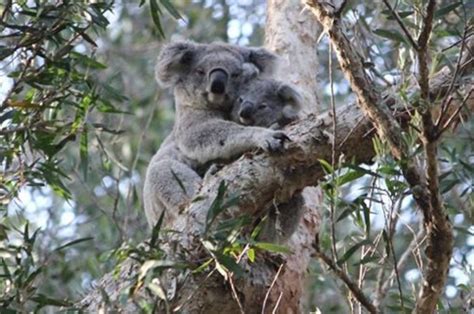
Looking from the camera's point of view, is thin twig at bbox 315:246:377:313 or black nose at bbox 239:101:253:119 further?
black nose at bbox 239:101:253:119

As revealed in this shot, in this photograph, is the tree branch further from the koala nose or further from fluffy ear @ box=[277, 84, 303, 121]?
the koala nose

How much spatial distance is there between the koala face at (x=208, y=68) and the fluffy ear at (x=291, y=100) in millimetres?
307

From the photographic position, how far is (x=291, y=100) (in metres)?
4.47

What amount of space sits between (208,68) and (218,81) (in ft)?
0.85

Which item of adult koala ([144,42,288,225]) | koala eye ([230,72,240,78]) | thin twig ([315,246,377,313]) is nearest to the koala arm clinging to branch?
adult koala ([144,42,288,225])

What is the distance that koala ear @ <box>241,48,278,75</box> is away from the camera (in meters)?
4.90

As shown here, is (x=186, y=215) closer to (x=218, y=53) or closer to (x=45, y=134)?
(x=45, y=134)

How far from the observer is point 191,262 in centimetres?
304

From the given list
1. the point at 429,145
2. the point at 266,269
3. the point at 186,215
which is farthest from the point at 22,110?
the point at 429,145

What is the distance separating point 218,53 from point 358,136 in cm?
155

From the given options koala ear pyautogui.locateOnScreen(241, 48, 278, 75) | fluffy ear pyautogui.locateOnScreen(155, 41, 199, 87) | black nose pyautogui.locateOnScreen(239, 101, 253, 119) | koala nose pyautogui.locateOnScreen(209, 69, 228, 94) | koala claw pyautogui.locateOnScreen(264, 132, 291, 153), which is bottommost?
koala claw pyautogui.locateOnScreen(264, 132, 291, 153)

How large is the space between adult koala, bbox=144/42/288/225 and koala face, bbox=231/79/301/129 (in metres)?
0.10

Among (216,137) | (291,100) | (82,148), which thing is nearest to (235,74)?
(291,100)

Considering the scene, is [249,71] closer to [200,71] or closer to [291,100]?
[200,71]
